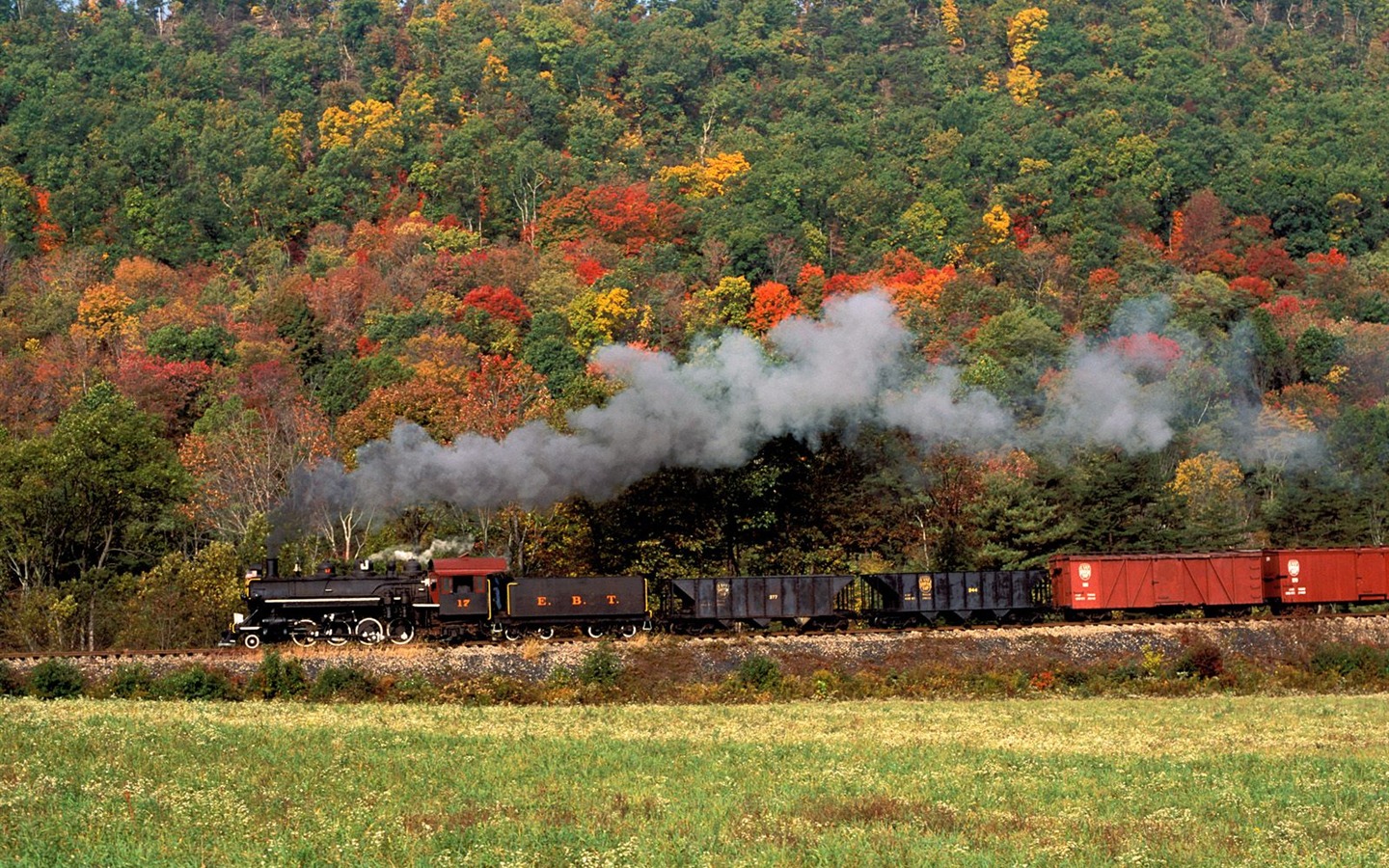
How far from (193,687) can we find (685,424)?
21906mm

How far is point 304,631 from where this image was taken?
181ft

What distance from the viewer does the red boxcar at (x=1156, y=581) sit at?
5856 cm

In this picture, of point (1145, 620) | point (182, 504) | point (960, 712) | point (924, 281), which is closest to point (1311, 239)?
point (924, 281)

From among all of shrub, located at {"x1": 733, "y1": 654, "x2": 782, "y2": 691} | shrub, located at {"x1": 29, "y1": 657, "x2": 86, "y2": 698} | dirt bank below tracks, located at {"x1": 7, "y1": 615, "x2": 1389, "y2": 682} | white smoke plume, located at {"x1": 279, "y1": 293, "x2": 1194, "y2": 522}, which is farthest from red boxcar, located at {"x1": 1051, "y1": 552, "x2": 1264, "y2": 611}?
shrub, located at {"x1": 29, "y1": 657, "x2": 86, "y2": 698}

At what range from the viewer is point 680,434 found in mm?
63094

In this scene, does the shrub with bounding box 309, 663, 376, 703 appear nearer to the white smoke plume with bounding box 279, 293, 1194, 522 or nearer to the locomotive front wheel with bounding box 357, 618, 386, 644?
the locomotive front wheel with bounding box 357, 618, 386, 644

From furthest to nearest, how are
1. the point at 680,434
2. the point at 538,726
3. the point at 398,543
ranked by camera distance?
the point at 398,543
the point at 680,434
the point at 538,726

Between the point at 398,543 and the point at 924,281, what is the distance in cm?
5797

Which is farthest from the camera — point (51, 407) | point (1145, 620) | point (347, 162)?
point (347, 162)

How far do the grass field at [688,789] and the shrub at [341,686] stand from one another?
6.37m

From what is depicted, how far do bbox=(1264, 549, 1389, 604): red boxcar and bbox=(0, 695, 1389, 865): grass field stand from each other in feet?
66.4

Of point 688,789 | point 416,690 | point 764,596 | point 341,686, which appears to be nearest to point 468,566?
point 416,690

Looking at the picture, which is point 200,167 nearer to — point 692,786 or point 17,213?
point 17,213

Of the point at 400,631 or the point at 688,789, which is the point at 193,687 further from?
the point at 688,789
